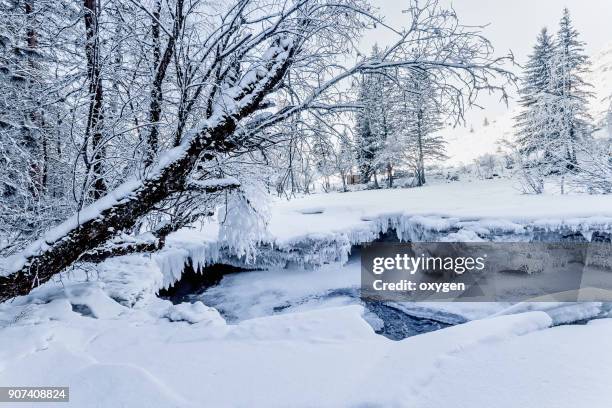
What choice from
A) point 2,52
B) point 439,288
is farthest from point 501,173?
point 2,52

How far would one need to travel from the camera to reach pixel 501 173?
24359 millimetres

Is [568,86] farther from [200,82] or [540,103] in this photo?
[200,82]

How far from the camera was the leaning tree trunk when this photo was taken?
9.22 feet

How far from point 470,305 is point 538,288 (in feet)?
5.56

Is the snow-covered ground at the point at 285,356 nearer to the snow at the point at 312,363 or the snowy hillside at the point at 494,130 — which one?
the snow at the point at 312,363

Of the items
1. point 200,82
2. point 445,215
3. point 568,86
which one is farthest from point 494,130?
point 200,82

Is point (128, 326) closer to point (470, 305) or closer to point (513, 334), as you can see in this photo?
point (513, 334)

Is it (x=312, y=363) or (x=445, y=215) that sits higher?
(x=445, y=215)

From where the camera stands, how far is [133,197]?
9.33ft

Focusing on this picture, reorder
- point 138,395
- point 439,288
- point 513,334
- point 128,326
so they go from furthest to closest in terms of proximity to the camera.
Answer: point 439,288 → point 128,326 → point 513,334 → point 138,395

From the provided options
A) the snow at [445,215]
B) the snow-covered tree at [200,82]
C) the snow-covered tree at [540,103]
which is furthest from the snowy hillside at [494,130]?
the snow-covered tree at [200,82]

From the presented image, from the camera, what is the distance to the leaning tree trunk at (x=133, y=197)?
281 cm

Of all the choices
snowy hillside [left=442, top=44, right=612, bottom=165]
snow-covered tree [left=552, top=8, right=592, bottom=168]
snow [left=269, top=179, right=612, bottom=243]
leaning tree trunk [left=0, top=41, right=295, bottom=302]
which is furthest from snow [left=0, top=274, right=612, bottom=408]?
snowy hillside [left=442, top=44, right=612, bottom=165]

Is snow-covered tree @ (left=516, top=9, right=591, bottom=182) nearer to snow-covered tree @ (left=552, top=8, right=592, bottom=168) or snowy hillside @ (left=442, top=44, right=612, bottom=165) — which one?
snow-covered tree @ (left=552, top=8, right=592, bottom=168)
